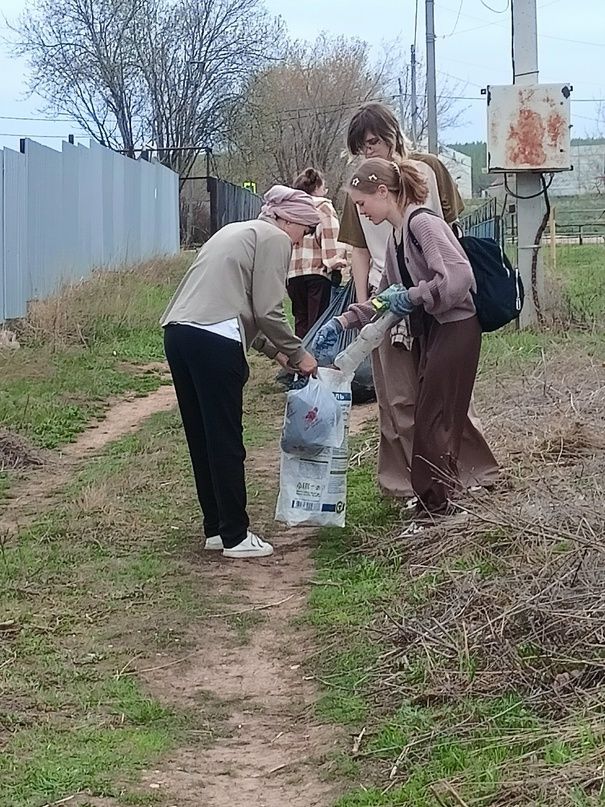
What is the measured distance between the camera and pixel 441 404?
567 cm

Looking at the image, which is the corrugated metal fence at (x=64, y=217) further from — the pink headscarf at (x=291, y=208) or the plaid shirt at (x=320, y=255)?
the pink headscarf at (x=291, y=208)

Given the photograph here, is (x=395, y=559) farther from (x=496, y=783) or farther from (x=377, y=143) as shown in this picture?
(x=496, y=783)

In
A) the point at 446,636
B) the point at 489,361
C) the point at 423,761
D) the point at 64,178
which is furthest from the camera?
the point at 64,178

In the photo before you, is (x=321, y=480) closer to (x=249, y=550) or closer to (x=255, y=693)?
(x=249, y=550)

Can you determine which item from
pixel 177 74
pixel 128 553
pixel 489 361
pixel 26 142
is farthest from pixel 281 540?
pixel 177 74

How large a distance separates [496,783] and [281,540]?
10.2 ft

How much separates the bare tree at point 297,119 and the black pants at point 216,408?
36.0 meters

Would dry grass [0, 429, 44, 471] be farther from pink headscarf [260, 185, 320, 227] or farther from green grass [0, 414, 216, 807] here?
pink headscarf [260, 185, 320, 227]

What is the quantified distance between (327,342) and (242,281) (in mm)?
934

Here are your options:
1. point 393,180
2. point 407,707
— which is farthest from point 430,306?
point 407,707

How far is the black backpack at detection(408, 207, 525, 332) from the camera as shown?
5609 mm

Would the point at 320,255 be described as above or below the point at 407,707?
above

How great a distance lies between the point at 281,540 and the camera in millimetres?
6242

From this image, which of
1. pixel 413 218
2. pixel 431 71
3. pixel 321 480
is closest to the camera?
pixel 413 218
